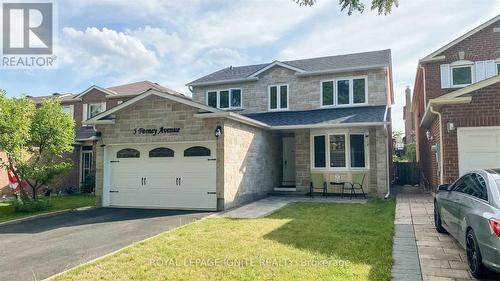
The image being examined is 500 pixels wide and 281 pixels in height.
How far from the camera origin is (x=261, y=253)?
5734mm

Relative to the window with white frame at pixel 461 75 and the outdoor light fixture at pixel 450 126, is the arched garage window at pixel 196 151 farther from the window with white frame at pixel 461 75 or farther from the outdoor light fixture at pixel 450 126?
the window with white frame at pixel 461 75

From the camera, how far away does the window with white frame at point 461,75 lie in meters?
14.7

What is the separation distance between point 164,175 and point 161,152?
857mm

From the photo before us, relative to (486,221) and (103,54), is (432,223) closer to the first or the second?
(486,221)

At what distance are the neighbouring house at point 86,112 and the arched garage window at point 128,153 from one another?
21.3 feet

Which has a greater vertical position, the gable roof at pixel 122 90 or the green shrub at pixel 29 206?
the gable roof at pixel 122 90

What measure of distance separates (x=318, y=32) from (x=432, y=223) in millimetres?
7084

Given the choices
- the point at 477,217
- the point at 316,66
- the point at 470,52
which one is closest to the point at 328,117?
the point at 316,66

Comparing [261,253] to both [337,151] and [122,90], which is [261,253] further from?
[122,90]

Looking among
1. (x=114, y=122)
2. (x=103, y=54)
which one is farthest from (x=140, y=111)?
(x=103, y=54)

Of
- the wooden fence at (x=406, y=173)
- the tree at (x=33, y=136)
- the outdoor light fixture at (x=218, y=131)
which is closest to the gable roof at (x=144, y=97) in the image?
the outdoor light fixture at (x=218, y=131)

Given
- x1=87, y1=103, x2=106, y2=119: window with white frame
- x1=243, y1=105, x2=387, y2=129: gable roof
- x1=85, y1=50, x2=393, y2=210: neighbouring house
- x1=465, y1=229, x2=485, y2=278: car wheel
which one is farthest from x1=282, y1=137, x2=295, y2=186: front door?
x1=87, y1=103, x2=106, y2=119: window with white frame

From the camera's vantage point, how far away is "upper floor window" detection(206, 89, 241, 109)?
59.7 feet

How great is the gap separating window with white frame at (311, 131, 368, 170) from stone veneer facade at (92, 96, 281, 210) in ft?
9.46
